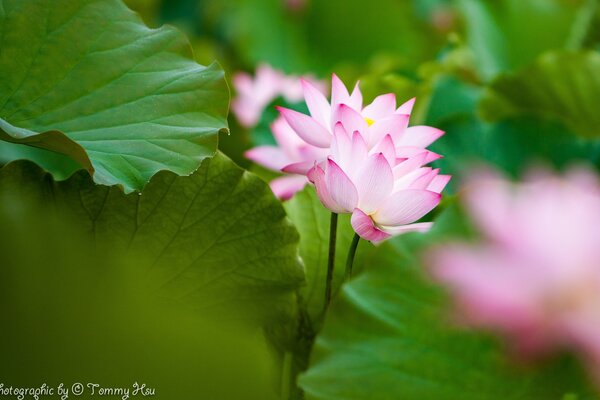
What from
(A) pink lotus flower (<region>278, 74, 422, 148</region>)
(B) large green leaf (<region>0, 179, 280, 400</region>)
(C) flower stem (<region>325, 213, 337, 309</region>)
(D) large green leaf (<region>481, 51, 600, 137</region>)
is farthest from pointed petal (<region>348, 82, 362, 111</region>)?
(D) large green leaf (<region>481, 51, 600, 137</region>)

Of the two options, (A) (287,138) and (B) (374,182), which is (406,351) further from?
(A) (287,138)

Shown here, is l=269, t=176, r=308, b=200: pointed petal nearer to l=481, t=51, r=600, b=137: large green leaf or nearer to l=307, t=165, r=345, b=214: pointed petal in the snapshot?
l=307, t=165, r=345, b=214: pointed petal

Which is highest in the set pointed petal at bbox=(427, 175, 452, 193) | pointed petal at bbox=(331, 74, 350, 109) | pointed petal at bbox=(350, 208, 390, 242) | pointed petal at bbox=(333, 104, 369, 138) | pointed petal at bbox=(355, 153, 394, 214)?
pointed petal at bbox=(331, 74, 350, 109)

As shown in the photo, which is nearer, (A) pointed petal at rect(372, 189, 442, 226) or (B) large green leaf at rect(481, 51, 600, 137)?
(A) pointed petal at rect(372, 189, 442, 226)

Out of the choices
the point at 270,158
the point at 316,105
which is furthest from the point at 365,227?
the point at 270,158

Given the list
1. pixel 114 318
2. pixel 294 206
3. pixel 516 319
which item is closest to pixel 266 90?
pixel 294 206

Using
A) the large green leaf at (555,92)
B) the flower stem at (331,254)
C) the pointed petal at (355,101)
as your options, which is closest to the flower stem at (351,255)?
the flower stem at (331,254)

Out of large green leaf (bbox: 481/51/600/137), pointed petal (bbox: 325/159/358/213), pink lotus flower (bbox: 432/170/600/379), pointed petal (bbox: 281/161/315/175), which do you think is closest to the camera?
pink lotus flower (bbox: 432/170/600/379)

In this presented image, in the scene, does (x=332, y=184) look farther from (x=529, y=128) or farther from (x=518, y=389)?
(x=529, y=128)
